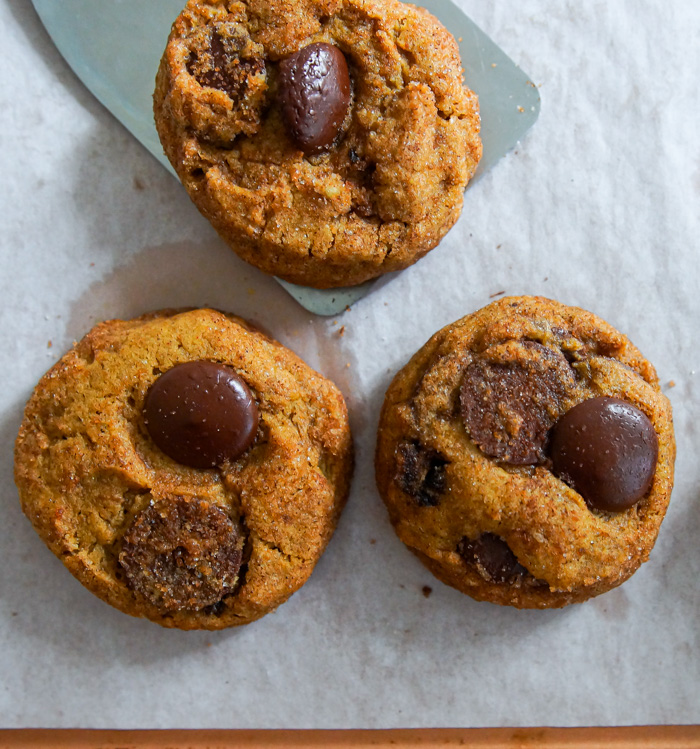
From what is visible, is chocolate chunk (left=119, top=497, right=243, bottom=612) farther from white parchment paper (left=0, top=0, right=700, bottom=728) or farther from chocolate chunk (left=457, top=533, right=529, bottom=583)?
chocolate chunk (left=457, top=533, right=529, bottom=583)

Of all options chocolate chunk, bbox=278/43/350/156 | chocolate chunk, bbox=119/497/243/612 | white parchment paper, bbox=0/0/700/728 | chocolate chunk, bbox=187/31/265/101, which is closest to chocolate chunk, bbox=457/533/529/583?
white parchment paper, bbox=0/0/700/728

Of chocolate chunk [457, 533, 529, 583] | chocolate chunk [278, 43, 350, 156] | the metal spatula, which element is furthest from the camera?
the metal spatula

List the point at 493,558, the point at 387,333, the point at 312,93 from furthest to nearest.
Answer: the point at 387,333, the point at 493,558, the point at 312,93

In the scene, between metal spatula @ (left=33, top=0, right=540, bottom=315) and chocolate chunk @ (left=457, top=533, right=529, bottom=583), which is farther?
metal spatula @ (left=33, top=0, right=540, bottom=315)

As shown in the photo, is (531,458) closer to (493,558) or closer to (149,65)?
(493,558)

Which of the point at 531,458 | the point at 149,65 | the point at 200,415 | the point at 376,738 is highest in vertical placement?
the point at 531,458

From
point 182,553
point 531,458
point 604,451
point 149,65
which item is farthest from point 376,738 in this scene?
point 149,65
